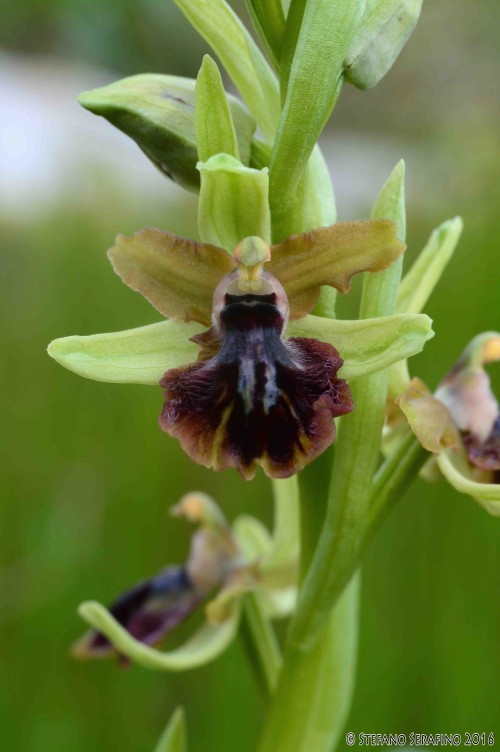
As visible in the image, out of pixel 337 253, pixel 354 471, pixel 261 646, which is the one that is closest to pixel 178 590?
pixel 261 646

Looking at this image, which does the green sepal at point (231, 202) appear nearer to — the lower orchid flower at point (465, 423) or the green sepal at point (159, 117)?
the green sepal at point (159, 117)

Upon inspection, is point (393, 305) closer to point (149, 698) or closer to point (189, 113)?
point (189, 113)

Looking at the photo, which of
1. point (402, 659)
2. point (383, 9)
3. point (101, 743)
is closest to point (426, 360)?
point (402, 659)

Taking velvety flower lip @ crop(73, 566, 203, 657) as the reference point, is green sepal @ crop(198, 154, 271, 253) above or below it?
above

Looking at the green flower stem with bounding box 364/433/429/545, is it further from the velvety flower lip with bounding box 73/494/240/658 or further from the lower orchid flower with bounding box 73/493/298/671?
the velvety flower lip with bounding box 73/494/240/658

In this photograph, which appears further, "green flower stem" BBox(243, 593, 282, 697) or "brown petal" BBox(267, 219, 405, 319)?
"green flower stem" BBox(243, 593, 282, 697)

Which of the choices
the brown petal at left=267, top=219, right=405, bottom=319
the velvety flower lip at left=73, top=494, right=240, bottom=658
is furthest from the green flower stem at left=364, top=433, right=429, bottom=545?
the velvety flower lip at left=73, top=494, right=240, bottom=658
